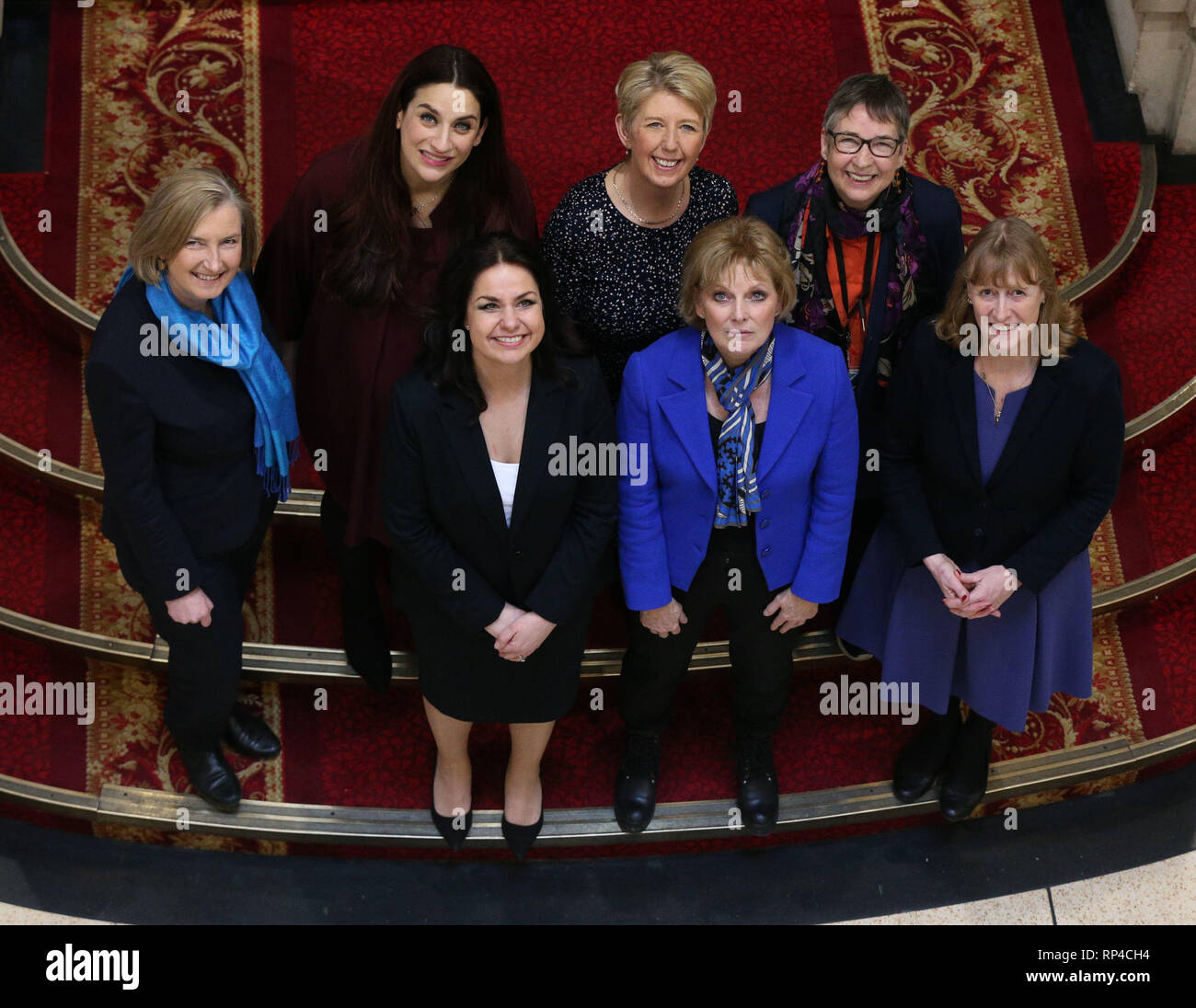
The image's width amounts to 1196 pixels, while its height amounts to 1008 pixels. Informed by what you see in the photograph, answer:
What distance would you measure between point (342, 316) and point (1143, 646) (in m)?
2.48

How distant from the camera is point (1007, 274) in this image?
3.12 metres

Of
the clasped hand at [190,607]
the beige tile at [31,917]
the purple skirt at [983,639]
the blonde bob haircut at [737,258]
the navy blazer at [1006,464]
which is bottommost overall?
the beige tile at [31,917]

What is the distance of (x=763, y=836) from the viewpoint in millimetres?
4066

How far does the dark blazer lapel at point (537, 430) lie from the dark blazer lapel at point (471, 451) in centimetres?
3

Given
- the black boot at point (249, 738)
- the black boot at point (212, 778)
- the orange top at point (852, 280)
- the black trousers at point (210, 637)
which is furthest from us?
the black boot at point (249, 738)

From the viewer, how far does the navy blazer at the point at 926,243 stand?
339cm

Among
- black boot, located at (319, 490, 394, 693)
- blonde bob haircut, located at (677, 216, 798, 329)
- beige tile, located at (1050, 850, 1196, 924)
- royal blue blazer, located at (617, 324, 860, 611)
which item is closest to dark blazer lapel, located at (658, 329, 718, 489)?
royal blue blazer, located at (617, 324, 860, 611)

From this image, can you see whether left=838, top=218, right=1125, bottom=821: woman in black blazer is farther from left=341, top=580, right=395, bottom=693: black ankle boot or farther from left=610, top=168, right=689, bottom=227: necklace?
left=341, top=580, right=395, bottom=693: black ankle boot

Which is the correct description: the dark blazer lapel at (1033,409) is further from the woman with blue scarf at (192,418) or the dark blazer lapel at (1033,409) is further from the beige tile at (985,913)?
the woman with blue scarf at (192,418)

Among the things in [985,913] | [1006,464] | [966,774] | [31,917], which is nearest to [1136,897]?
[985,913]

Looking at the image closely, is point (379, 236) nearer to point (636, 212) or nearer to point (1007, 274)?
point (636, 212)

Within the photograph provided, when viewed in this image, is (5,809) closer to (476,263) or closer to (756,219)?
(476,263)

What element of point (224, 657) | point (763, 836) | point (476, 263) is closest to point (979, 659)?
point (763, 836)

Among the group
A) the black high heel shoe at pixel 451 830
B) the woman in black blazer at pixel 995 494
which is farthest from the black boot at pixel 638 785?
the woman in black blazer at pixel 995 494
